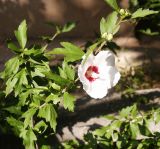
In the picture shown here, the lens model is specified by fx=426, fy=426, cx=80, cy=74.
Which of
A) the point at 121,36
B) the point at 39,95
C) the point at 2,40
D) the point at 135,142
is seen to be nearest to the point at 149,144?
the point at 135,142

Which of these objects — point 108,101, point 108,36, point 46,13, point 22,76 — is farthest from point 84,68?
point 46,13

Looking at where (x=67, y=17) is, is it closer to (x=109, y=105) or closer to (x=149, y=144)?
(x=109, y=105)

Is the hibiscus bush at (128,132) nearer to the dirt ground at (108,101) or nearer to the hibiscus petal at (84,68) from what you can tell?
the dirt ground at (108,101)

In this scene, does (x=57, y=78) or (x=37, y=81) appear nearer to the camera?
(x=57, y=78)

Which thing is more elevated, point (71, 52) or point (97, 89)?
point (71, 52)

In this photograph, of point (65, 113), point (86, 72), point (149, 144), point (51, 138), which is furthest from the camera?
point (65, 113)

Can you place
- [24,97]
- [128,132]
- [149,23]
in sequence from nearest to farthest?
[24,97], [128,132], [149,23]

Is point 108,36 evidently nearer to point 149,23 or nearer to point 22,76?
point 22,76
